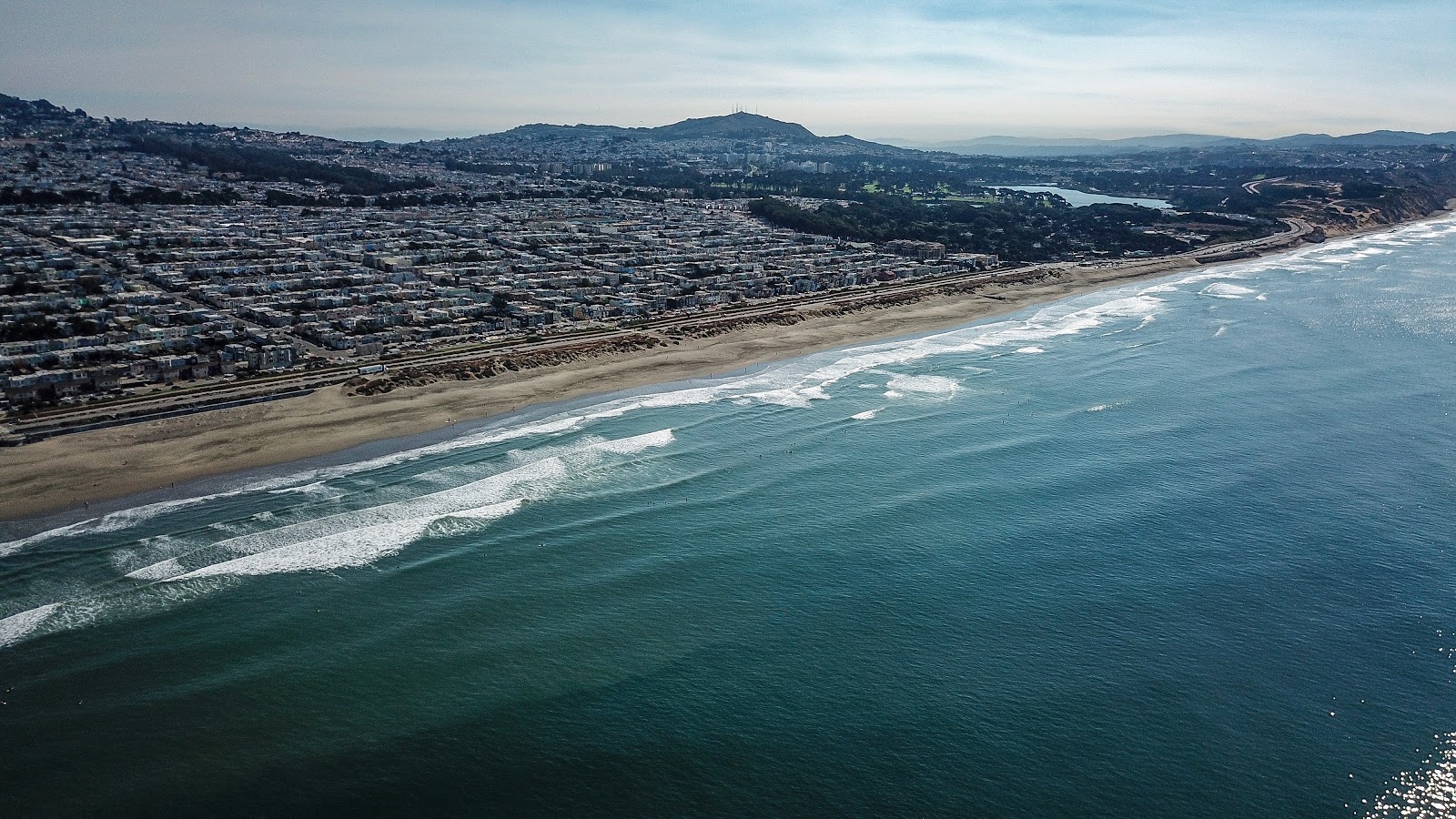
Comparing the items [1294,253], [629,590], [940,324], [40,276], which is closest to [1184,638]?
[629,590]

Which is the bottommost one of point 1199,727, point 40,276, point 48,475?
point 1199,727

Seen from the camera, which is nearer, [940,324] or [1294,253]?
[940,324]

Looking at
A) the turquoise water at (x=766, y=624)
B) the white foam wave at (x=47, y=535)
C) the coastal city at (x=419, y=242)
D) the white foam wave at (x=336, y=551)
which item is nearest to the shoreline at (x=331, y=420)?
the white foam wave at (x=47, y=535)

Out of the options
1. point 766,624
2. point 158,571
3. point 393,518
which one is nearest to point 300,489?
point 393,518

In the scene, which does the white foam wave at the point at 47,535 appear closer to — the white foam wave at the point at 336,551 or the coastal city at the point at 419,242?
the white foam wave at the point at 336,551

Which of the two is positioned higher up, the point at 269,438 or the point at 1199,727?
the point at 269,438

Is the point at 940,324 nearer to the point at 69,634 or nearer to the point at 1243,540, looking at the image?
the point at 1243,540
